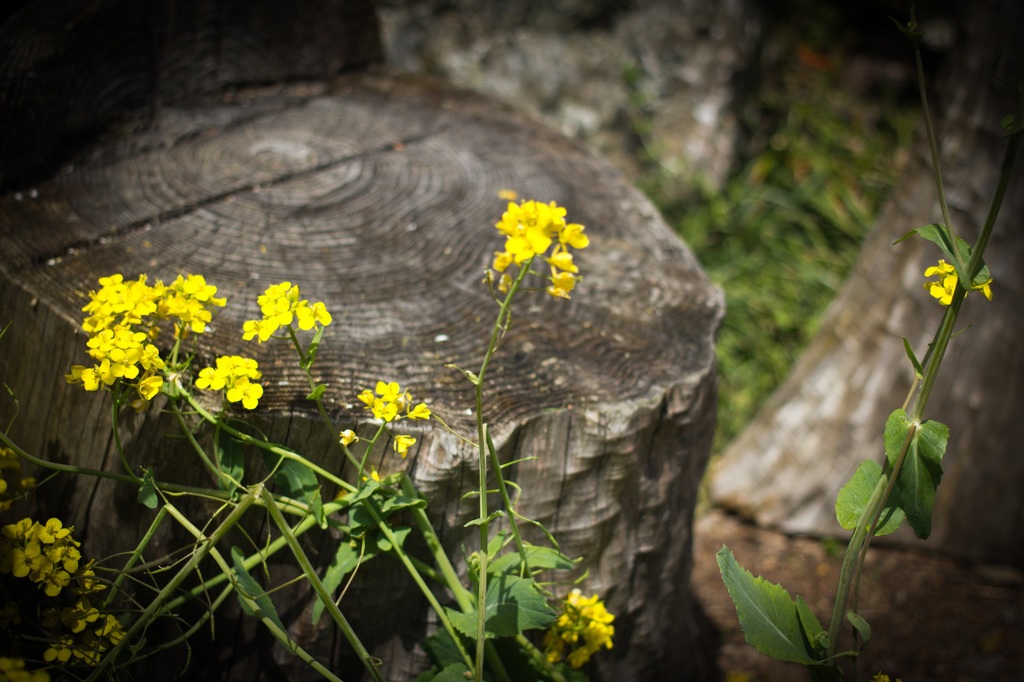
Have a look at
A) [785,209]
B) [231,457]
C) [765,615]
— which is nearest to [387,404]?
[231,457]

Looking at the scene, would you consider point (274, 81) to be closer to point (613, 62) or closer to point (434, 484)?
point (434, 484)

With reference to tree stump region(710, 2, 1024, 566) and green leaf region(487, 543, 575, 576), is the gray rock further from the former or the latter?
green leaf region(487, 543, 575, 576)

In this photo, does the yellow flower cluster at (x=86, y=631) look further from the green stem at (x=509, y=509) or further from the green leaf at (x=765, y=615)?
the green leaf at (x=765, y=615)

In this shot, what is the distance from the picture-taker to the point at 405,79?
2188 millimetres

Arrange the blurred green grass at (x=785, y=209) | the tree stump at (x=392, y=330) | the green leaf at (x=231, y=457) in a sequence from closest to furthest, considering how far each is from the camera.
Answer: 1. the green leaf at (x=231, y=457)
2. the tree stump at (x=392, y=330)
3. the blurred green grass at (x=785, y=209)

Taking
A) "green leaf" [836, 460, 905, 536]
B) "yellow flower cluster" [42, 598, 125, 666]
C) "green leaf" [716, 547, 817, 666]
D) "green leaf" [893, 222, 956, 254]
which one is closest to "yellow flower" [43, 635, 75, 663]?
"yellow flower cluster" [42, 598, 125, 666]

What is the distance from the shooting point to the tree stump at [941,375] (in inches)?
83.7

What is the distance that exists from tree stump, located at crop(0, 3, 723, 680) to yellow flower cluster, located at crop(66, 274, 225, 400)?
0.53 feet

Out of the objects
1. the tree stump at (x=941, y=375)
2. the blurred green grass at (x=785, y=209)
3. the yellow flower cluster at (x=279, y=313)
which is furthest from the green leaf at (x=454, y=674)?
the blurred green grass at (x=785, y=209)

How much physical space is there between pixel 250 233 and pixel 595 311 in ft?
2.05

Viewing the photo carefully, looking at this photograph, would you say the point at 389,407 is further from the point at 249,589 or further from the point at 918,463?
the point at 918,463

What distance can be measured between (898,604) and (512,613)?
5.74 feet

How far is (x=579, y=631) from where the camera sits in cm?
115

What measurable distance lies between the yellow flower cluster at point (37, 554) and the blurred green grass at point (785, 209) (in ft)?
7.11
